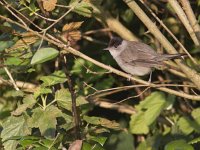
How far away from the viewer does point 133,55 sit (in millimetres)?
4484

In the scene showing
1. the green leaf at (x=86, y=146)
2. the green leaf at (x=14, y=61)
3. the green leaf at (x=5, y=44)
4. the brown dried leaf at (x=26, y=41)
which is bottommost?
the green leaf at (x=86, y=146)

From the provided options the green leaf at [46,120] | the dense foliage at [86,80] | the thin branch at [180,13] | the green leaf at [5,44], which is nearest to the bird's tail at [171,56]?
the dense foliage at [86,80]

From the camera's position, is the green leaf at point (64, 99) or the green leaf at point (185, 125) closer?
the green leaf at point (64, 99)

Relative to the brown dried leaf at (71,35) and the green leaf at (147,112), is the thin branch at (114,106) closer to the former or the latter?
the green leaf at (147,112)

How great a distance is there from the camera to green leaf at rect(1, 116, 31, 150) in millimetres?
3586

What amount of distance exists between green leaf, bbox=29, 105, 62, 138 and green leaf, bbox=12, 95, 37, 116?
0.17ft

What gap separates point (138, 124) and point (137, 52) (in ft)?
2.11

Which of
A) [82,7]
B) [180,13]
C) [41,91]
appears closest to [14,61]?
[41,91]

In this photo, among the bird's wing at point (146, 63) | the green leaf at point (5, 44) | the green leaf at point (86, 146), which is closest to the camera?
the green leaf at point (86, 146)

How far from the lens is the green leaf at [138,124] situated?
462 cm

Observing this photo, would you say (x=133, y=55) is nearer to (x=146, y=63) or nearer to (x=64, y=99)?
(x=146, y=63)

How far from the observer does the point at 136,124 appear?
466cm

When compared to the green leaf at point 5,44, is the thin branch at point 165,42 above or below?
below

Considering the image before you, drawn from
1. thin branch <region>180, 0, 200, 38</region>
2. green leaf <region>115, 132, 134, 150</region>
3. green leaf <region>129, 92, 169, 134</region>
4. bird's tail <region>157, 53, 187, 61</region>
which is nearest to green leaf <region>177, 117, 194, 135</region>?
green leaf <region>129, 92, 169, 134</region>
